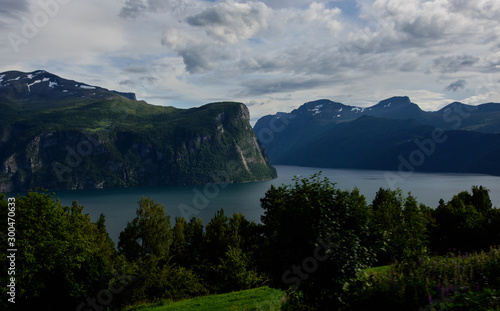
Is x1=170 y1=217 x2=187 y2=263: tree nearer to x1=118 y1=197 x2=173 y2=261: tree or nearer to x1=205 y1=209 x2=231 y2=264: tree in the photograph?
x1=118 y1=197 x2=173 y2=261: tree

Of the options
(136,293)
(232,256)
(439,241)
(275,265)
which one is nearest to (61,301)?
(136,293)

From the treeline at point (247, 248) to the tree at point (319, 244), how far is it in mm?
34

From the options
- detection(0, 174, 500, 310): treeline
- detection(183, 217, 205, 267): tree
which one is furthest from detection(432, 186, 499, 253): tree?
detection(183, 217, 205, 267): tree

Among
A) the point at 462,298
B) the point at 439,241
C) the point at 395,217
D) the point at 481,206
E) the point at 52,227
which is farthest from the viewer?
the point at 481,206

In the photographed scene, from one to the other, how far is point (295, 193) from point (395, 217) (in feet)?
93.6

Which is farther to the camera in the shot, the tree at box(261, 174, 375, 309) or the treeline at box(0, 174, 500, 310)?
the treeline at box(0, 174, 500, 310)

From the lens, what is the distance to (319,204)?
449 inches

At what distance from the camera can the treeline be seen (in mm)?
11203

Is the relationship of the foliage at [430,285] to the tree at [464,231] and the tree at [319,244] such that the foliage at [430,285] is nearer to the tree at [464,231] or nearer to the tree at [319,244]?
the tree at [319,244]

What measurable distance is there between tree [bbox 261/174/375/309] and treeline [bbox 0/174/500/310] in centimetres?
3

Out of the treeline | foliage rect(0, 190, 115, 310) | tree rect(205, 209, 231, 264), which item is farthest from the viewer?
tree rect(205, 209, 231, 264)

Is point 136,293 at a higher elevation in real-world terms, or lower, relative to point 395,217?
lower

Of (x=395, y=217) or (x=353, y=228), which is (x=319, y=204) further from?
(x=395, y=217)

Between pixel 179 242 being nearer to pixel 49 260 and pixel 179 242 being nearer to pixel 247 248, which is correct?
pixel 247 248
